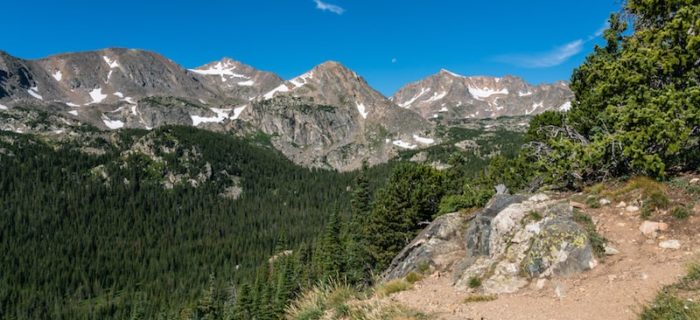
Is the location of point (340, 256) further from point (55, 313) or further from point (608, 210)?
point (55, 313)

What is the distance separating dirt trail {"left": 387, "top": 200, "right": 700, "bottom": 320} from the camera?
402 inches

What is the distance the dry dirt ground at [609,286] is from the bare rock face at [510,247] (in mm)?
526

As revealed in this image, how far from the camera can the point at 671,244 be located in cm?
1182

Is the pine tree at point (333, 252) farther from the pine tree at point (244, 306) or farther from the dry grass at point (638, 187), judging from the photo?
the dry grass at point (638, 187)

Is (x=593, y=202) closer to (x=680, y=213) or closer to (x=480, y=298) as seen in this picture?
(x=680, y=213)

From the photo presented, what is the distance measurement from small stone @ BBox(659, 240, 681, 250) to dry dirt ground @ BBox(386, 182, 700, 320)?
0.11 meters

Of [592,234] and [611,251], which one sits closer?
[611,251]

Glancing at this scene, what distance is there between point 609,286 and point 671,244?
8.24 ft

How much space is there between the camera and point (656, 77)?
1647 cm

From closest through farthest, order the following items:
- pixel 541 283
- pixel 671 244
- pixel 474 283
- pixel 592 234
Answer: pixel 671 244
pixel 541 283
pixel 592 234
pixel 474 283

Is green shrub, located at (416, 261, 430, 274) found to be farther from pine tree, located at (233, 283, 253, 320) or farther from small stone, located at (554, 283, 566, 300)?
pine tree, located at (233, 283, 253, 320)

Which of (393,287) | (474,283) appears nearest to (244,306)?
(393,287)

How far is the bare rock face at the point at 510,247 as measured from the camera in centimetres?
1289

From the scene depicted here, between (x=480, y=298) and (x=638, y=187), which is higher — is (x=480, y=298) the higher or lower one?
the lower one
